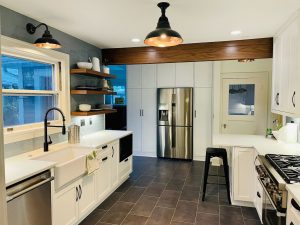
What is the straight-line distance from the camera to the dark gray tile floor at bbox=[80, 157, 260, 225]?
2.87m

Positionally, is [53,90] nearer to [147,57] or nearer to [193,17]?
[147,57]

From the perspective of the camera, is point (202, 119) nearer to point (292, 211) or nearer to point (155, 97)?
point (155, 97)

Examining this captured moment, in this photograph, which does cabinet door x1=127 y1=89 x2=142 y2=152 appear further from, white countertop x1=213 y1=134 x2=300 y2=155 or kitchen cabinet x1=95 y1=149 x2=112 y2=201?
white countertop x1=213 y1=134 x2=300 y2=155

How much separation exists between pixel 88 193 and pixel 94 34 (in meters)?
2.14

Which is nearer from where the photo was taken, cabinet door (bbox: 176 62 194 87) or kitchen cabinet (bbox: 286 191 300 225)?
kitchen cabinet (bbox: 286 191 300 225)

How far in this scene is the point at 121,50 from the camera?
4090mm

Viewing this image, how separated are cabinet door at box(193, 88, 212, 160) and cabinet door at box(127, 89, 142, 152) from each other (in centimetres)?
138

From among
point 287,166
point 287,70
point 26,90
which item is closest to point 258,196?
point 287,166

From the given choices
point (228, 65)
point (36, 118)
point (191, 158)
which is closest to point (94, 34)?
point (36, 118)

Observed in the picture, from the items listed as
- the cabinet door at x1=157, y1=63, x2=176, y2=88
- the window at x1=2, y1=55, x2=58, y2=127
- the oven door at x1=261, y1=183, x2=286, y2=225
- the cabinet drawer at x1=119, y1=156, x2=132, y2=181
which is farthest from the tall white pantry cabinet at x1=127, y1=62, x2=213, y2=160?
the oven door at x1=261, y1=183, x2=286, y2=225

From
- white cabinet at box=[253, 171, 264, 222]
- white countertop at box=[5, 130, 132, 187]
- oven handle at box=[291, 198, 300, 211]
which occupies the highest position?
white countertop at box=[5, 130, 132, 187]

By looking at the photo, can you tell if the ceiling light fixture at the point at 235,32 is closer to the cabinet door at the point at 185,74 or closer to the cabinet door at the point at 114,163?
the cabinet door at the point at 185,74

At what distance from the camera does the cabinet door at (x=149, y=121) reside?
18.5 feet

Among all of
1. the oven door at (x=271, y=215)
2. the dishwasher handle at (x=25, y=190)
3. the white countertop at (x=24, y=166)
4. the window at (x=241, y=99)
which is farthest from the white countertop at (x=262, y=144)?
the dishwasher handle at (x=25, y=190)
